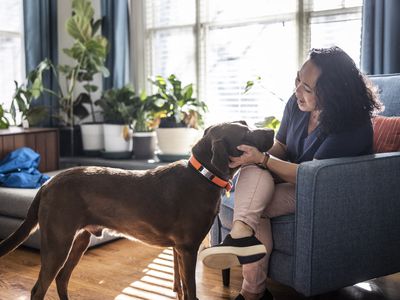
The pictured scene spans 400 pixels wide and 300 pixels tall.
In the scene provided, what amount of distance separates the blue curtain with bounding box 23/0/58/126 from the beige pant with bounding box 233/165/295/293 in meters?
2.87

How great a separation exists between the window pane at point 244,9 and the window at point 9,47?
168cm

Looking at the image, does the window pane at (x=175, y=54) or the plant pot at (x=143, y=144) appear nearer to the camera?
the plant pot at (x=143, y=144)

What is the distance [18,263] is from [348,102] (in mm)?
1944

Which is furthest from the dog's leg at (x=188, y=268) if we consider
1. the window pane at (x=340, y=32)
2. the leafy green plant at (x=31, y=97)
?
the leafy green plant at (x=31, y=97)

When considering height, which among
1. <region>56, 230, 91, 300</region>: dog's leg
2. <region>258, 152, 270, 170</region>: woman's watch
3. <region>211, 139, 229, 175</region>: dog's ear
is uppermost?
<region>211, 139, 229, 175</region>: dog's ear

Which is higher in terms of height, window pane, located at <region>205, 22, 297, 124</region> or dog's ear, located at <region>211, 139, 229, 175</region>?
window pane, located at <region>205, 22, 297, 124</region>

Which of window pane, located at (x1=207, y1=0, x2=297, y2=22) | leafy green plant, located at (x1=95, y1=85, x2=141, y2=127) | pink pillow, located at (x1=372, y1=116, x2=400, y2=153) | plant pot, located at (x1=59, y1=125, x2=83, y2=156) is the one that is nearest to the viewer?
pink pillow, located at (x1=372, y1=116, x2=400, y2=153)

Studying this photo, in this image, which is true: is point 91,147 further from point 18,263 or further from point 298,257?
point 298,257

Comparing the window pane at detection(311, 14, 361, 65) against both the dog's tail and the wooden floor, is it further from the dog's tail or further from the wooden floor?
the dog's tail

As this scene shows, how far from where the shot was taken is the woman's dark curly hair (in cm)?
205

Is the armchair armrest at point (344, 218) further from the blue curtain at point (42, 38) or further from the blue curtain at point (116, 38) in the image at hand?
the blue curtain at point (42, 38)

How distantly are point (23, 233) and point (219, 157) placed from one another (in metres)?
0.79

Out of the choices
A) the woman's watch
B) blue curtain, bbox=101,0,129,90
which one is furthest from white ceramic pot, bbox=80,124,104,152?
the woman's watch

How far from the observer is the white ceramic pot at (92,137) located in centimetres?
435
